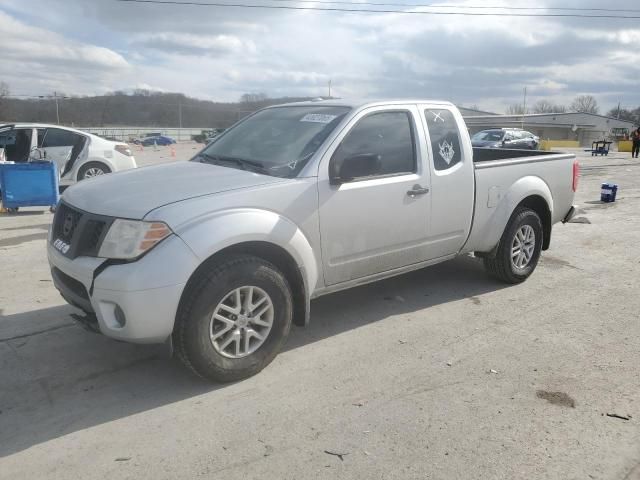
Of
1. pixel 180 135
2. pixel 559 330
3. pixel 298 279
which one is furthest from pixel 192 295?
pixel 180 135

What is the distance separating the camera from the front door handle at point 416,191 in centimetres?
452

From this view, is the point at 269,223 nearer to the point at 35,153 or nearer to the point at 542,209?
the point at 542,209

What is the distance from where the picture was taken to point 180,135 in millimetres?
75875

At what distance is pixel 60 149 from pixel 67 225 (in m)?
8.58

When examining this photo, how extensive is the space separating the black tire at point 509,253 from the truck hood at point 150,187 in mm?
2757

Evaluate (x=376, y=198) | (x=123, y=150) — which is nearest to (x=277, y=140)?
(x=376, y=198)

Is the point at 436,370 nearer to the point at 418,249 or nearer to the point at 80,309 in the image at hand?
the point at 418,249

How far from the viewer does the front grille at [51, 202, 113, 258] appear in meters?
3.41

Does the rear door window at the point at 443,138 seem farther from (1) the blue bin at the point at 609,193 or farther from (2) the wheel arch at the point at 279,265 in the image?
(1) the blue bin at the point at 609,193

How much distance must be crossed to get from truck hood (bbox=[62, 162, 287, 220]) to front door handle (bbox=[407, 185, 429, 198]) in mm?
1197

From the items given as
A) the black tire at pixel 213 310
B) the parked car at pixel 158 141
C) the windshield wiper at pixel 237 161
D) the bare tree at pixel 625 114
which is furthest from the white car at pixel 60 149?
the bare tree at pixel 625 114

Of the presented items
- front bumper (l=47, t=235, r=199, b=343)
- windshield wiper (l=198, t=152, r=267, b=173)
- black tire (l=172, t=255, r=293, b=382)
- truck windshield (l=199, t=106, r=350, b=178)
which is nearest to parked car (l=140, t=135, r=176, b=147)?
truck windshield (l=199, t=106, r=350, b=178)

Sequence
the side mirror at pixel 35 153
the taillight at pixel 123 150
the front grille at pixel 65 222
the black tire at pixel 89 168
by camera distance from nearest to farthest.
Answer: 1. the front grille at pixel 65 222
2. the side mirror at pixel 35 153
3. the black tire at pixel 89 168
4. the taillight at pixel 123 150

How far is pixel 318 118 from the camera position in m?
4.43
